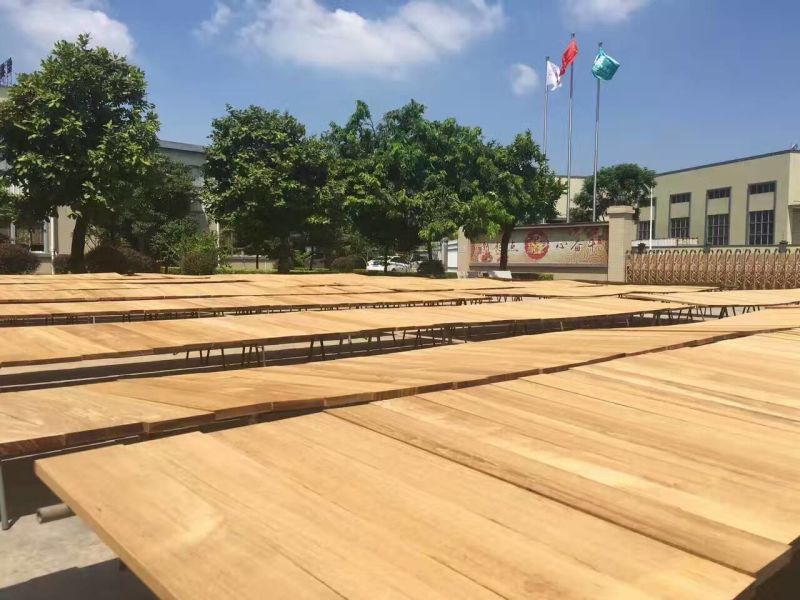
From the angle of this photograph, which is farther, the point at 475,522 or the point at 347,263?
the point at 347,263

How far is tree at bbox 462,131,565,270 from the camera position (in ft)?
92.4

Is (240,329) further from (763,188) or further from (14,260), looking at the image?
(763,188)

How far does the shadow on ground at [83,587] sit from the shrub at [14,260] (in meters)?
27.1

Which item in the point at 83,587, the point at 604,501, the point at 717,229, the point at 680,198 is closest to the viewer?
the point at 604,501

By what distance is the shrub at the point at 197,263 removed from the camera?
28.6 metres

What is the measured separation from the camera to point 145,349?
504 centimetres

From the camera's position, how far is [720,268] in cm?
2764

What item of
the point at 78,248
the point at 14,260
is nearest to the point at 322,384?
the point at 78,248

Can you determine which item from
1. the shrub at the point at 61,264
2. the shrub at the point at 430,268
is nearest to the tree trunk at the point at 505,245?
the shrub at the point at 430,268

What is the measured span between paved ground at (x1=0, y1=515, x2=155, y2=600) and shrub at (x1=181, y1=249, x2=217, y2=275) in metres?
25.6

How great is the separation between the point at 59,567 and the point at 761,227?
2473 inches

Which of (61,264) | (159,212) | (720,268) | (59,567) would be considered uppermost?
(159,212)

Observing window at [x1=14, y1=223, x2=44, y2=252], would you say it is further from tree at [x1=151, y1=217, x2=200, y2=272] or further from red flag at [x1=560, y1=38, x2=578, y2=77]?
red flag at [x1=560, y1=38, x2=578, y2=77]

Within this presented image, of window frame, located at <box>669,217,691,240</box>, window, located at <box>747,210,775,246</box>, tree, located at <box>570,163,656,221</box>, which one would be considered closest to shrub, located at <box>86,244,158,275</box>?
tree, located at <box>570,163,656,221</box>
